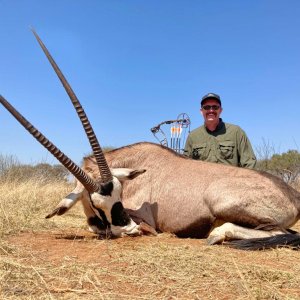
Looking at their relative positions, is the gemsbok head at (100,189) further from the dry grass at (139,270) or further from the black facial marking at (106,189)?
the dry grass at (139,270)

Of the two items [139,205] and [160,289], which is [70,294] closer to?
[160,289]

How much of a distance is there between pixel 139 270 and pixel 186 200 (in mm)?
1699

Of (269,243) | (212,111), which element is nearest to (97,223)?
(269,243)

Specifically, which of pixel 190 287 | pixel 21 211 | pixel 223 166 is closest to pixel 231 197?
pixel 223 166

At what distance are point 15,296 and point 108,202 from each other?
6.72ft

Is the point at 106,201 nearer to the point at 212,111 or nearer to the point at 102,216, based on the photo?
the point at 102,216

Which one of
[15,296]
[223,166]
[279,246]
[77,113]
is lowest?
[279,246]

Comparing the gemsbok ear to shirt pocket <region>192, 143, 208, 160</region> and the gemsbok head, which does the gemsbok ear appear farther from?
shirt pocket <region>192, 143, 208, 160</region>

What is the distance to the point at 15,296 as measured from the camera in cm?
207

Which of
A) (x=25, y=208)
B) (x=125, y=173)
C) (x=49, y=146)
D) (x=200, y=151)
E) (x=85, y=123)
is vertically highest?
(x=85, y=123)

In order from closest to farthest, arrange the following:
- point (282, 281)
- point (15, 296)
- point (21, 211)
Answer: point (15, 296)
point (282, 281)
point (21, 211)

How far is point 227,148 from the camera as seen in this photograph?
19.4 feet

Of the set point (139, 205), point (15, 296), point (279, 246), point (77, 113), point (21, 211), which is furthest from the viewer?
point (21, 211)

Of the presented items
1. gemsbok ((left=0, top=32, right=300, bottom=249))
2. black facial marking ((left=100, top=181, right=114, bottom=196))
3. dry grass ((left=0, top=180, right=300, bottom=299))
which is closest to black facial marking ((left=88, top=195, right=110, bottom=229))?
gemsbok ((left=0, top=32, right=300, bottom=249))
